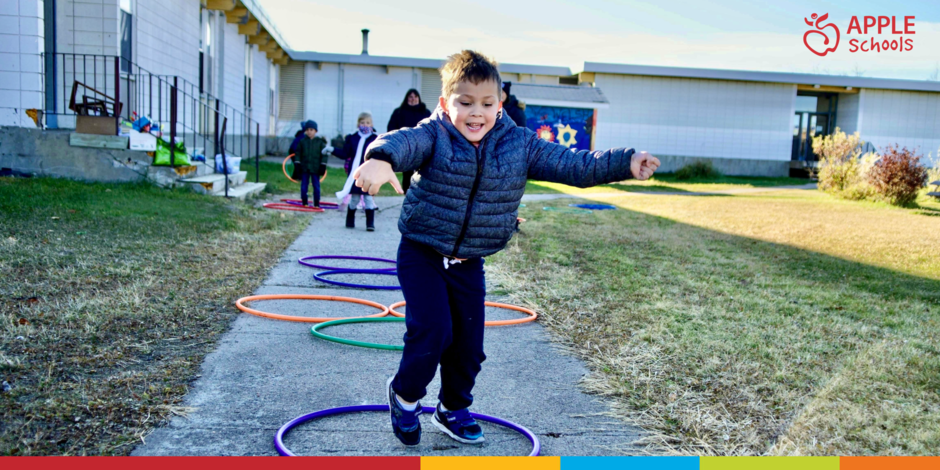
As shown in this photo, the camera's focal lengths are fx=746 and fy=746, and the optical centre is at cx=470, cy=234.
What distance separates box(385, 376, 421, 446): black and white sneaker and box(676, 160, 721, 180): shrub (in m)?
23.7

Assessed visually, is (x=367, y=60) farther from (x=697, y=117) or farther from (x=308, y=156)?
(x=308, y=156)

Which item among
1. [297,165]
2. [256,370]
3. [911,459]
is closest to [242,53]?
[297,165]

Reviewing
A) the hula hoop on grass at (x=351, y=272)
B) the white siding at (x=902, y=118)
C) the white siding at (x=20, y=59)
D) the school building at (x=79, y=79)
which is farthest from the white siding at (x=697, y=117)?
the hula hoop on grass at (x=351, y=272)

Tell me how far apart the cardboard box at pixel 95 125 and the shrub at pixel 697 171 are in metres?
19.2

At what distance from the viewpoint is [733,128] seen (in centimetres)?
2852

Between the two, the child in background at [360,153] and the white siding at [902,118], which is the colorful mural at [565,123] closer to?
the white siding at [902,118]

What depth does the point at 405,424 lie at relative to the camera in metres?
2.86

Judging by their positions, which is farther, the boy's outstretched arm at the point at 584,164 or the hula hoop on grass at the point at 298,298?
the hula hoop on grass at the point at 298,298

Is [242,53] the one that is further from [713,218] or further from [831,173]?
[831,173]

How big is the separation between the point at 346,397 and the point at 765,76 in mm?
27548

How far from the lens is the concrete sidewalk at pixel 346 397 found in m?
2.82

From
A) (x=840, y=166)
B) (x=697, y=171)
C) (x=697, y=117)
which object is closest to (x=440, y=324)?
(x=840, y=166)

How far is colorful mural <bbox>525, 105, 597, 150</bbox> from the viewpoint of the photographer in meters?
23.3

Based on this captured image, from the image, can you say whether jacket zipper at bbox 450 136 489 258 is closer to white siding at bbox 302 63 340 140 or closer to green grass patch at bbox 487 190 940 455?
green grass patch at bbox 487 190 940 455
